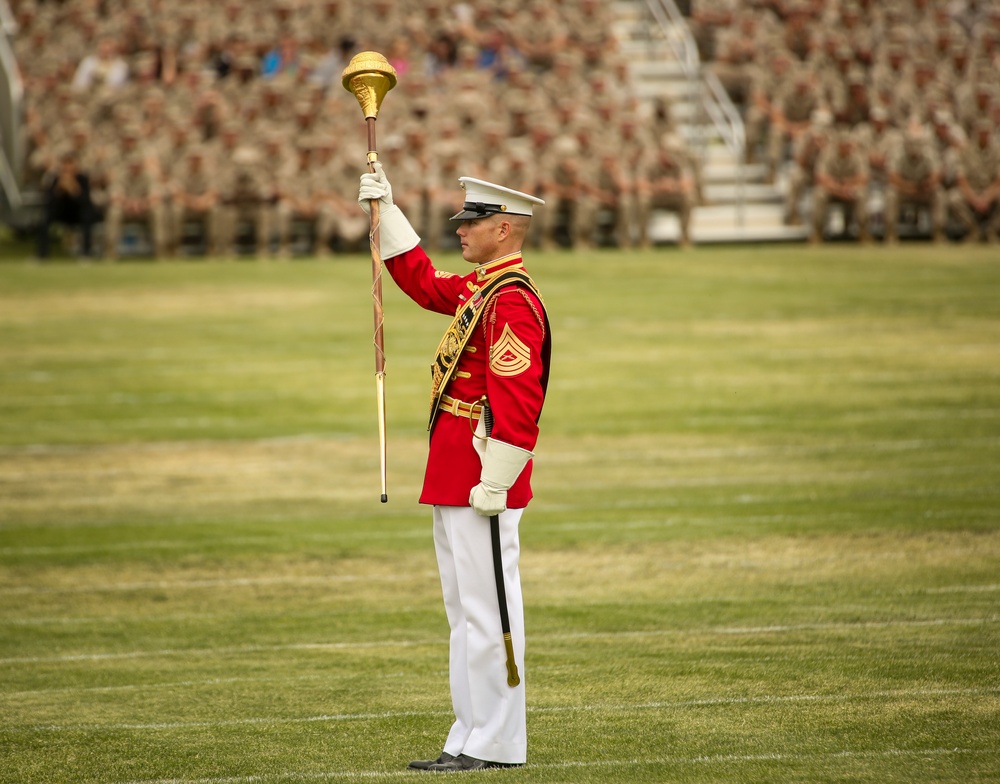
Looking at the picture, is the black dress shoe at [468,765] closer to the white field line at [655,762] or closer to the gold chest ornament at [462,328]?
the white field line at [655,762]

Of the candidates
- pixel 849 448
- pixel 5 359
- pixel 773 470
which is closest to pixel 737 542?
pixel 773 470

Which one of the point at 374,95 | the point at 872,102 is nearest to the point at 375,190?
the point at 374,95

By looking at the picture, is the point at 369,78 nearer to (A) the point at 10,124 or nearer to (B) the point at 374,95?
(B) the point at 374,95

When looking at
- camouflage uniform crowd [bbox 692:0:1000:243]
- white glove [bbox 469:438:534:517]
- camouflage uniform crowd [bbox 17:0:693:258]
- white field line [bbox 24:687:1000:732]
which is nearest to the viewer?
white glove [bbox 469:438:534:517]

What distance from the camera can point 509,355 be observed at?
4836 millimetres

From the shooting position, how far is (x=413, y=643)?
7.03 metres

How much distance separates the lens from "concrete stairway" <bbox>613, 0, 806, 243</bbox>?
22.5m

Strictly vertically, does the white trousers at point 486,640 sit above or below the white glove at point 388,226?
below

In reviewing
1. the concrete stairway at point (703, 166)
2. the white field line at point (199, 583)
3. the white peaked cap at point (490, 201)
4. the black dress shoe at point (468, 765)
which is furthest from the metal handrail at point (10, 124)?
the black dress shoe at point (468, 765)

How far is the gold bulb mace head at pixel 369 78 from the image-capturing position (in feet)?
17.8

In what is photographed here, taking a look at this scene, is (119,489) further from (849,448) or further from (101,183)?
(101,183)

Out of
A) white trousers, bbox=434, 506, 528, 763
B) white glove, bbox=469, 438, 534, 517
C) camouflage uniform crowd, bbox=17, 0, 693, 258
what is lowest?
white trousers, bbox=434, 506, 528, 763

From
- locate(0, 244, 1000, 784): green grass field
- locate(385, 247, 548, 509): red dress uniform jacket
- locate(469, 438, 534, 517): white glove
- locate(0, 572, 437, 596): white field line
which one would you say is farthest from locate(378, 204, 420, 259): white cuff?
locate(0, 572, 437, 596): white field line

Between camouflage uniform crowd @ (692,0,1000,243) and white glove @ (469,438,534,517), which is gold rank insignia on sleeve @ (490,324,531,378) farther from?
camouflage uniform crowd @ (692,0,1000,243)
